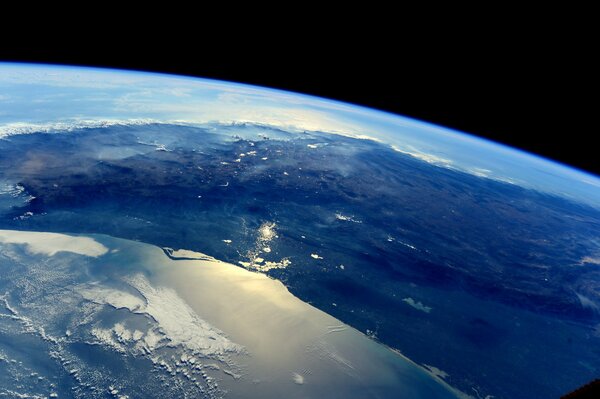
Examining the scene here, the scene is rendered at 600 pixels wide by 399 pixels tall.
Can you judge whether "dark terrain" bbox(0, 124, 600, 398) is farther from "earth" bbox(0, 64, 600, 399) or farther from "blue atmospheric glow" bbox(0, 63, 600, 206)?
"blue atmospheric glow" bbox(0, 63, 600, 206)

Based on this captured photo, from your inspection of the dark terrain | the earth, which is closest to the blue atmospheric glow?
the earth

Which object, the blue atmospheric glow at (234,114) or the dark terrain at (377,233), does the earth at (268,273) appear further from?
the blue atmospheric glow at (234,114)

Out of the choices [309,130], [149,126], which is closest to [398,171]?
[309,130]

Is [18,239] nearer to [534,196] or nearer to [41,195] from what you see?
[41,195]

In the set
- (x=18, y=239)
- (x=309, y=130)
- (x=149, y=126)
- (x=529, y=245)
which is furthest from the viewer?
(x=309, y=130)

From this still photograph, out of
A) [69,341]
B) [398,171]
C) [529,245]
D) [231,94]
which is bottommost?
[69,341]

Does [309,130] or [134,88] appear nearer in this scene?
[309,130]

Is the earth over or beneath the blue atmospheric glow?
beneath

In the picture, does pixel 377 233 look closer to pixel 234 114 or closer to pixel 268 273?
pixel 268 273
